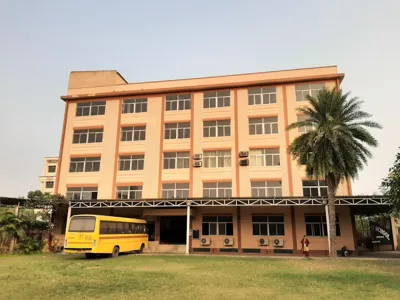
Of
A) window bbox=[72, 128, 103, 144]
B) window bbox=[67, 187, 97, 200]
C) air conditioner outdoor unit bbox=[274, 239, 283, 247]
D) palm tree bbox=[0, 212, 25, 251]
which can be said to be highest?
window bbox=[72, 128, 103, 144]

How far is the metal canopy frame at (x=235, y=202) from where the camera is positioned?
78.7 ft

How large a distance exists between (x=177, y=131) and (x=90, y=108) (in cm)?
1008

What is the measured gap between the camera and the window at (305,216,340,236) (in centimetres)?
2717

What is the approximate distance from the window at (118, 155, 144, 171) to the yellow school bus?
9.09 m

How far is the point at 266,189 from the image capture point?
29094 mm

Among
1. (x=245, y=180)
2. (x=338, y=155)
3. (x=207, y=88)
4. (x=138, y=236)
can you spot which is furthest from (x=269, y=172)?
(x=138, y=236)

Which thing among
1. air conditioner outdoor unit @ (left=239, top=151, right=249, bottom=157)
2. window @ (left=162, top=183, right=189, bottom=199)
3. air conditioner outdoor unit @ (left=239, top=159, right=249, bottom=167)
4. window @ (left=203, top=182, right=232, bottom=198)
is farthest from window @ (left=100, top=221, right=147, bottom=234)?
air conditioner outdoor unit @ (left=239, top=151, right=249, bottom=157)

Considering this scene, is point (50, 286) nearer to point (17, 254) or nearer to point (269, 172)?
point (17, 254)

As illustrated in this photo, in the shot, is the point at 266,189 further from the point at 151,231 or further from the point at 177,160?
the point at 151,231

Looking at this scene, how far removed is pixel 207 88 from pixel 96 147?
12.8 meters

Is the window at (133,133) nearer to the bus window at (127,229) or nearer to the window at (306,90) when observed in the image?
the bus window at (127,229)

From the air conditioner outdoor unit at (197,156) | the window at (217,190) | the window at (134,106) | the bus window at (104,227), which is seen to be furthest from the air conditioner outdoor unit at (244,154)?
the bus window at (104,227)

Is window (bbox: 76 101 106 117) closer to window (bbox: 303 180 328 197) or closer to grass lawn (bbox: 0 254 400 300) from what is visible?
grass lawn (bbox: 0 254 400 300)

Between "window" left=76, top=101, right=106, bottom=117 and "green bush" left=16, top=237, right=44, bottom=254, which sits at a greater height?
"window" left=76, top=101, right=106, bottom=117
